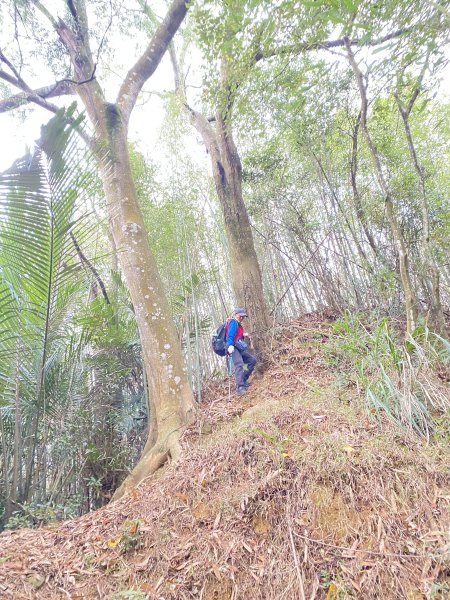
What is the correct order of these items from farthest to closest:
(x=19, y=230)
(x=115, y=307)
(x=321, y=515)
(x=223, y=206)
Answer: (x=223, y=206) → (x=115, y=307) → (x=19, y=230) → (x=321, y=515)

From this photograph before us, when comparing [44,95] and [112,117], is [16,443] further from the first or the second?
[44,95]

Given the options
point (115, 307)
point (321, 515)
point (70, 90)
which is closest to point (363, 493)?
point (321, 515)

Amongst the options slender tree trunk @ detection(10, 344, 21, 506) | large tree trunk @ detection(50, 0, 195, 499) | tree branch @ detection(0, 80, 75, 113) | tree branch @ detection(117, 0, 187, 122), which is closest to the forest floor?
slender tree trunk @ detection(10, 344, 21, 506)

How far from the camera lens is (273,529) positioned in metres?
1.80

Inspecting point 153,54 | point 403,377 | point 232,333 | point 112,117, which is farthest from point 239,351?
point 153,54

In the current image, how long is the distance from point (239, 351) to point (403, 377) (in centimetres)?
202

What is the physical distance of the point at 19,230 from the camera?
2131 millimetres

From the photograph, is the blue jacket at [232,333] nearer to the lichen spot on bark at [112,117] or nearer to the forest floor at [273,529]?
the forest floor at [273,529]

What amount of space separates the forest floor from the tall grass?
0.14 metres

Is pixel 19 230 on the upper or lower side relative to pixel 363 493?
upper

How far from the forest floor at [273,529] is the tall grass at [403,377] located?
0.14 m

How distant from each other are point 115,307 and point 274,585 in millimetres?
3282

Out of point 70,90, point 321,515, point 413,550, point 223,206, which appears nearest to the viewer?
point 413,550

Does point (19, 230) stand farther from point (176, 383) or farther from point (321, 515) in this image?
point (321, 515)
